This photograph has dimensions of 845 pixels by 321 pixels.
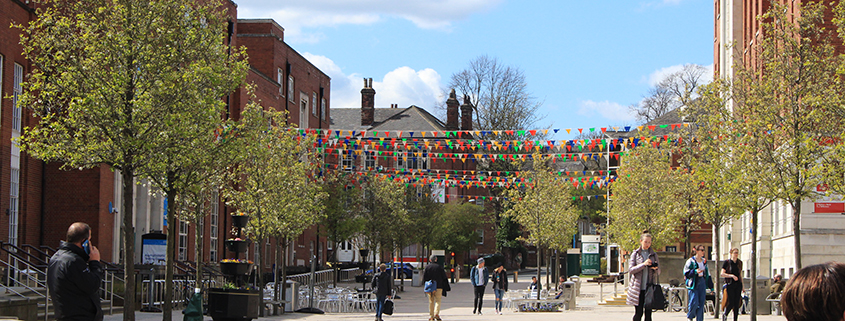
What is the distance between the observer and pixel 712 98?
2062cm

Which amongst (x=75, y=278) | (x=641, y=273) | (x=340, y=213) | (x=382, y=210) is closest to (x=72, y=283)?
(x=75, y=278)

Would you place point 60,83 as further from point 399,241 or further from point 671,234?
point 399,241

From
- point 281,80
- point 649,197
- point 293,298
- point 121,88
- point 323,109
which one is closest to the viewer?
point 121,88

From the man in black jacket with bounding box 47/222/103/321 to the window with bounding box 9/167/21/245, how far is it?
1529 cm

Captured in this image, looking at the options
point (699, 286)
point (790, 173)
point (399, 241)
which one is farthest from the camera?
point (399, 241)

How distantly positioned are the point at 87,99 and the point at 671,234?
29.6 m

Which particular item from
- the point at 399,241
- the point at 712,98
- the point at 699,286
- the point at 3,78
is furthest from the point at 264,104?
the point at 699,286

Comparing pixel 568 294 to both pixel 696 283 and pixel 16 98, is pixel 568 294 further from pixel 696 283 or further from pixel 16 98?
pixel 16 98

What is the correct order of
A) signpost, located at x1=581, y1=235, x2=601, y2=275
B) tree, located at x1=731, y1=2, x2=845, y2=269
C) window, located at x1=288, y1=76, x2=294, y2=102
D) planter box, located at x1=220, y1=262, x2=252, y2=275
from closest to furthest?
tree, located at x1=731, y1=2, x2=845, y2=269 < planter box, located at x1=220, y1=262, x2=252, y2=275 < window, located at x1=288, y1=76, x2=294, y2=102 < signpost, located at x1=581, y1=235, x2=601, y2=275

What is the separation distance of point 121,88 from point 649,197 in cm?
2717

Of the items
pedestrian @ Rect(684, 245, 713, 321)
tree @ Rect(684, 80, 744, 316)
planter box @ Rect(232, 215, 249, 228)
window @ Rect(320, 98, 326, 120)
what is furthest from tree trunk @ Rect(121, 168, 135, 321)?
window @ Rect(320, 98, 326, 120)

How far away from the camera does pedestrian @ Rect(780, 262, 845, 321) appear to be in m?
3.25

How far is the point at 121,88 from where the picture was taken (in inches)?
585

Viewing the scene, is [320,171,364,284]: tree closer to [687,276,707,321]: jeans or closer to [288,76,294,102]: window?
[288,76,294,102]: window
